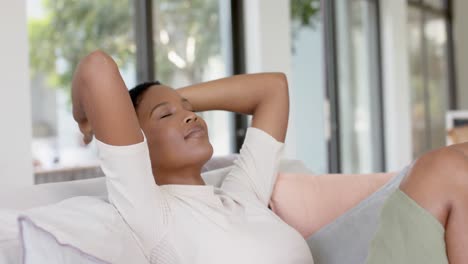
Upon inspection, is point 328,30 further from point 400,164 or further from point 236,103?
point 236,103

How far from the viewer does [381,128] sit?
637cm

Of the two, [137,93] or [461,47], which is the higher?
[461,47]

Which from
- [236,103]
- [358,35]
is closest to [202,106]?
[236,103]

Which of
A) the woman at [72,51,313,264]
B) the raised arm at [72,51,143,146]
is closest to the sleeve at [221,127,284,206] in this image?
the woman at [72,51,313,264]

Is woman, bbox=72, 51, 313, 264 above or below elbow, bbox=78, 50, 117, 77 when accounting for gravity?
below

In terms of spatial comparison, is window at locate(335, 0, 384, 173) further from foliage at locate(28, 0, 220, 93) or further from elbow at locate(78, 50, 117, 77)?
elbow at locate(78, 50, 117, 77)

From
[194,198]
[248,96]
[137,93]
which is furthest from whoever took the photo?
[248,96]

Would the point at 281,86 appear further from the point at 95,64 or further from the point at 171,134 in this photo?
the point at 95,64

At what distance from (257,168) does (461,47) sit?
7423 millimetres

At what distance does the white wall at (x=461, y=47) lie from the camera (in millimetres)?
8195

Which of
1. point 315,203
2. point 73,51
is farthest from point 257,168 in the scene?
point 73,51

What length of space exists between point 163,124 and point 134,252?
1.13 feet

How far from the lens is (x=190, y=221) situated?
50.4 inches

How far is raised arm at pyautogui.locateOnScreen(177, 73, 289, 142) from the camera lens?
66.0 inches
